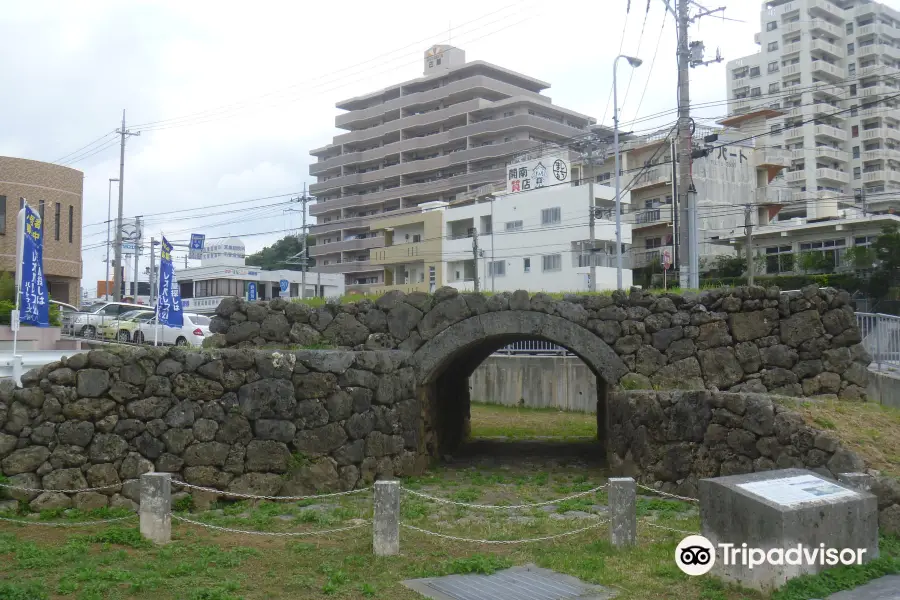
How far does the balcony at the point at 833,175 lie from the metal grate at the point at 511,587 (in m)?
54.7

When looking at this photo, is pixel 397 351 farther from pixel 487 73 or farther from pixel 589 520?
pixel 487 73

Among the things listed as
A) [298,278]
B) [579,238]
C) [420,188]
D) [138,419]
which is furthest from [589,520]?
Answer: [420,188]

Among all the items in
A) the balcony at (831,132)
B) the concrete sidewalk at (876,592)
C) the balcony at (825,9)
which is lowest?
the concrete sidewalk at (876,592)

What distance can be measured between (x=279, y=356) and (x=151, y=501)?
3481mm

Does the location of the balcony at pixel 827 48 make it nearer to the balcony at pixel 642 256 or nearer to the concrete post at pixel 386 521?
the balcony at pixel 642 256

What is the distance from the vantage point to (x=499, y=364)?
81.5 feet

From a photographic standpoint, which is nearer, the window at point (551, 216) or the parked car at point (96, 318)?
the parked car at point (96, 318)

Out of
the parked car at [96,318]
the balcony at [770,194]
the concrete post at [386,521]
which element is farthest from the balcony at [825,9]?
the concrete post at [386,521]

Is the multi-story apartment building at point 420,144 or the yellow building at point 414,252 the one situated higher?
the multi-story apartment building at point 420,144

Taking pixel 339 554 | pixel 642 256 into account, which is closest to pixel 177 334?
pixel 339 554

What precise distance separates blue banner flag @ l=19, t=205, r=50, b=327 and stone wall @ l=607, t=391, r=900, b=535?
11.0 metres

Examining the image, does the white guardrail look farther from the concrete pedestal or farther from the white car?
the white car

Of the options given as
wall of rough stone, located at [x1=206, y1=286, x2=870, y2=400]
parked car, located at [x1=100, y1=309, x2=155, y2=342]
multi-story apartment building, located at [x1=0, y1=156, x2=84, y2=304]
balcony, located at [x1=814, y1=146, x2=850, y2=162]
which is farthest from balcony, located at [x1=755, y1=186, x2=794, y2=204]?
multi-story apartment building, located at [x1=0, y1=156, x2=84, y2=304]

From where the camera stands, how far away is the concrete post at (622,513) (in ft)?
27.4
